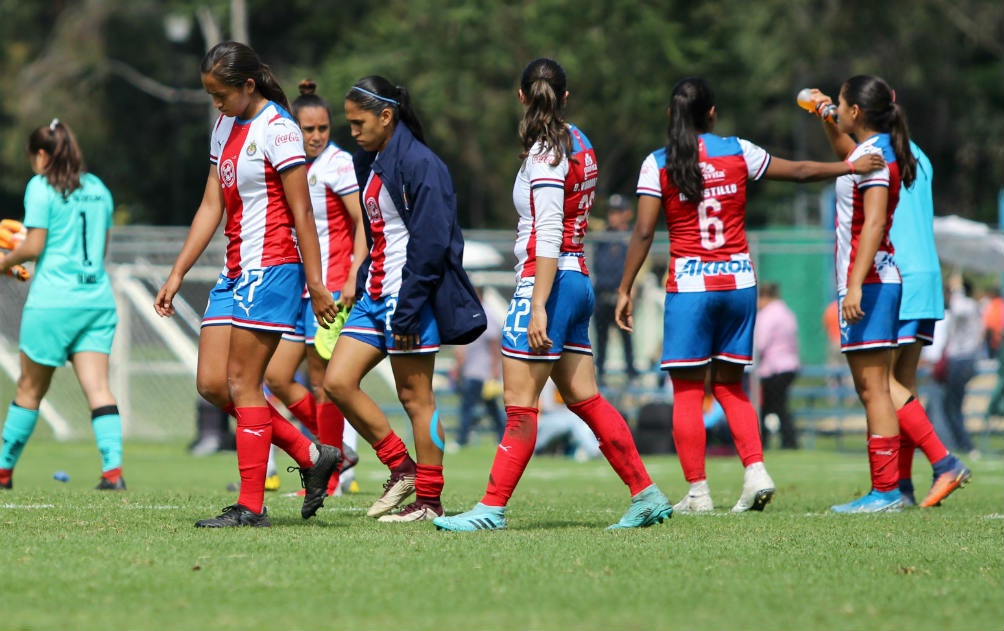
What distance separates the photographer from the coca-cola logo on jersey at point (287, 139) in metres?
6.76

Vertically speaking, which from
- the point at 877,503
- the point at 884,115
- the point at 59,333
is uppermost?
the point at 884,115

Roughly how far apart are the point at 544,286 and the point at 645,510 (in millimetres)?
1192

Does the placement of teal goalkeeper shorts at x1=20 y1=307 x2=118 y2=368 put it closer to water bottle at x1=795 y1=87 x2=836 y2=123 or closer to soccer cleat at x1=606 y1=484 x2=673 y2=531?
soccer cleat at x1=606 y1=484 x2=673 y2=531

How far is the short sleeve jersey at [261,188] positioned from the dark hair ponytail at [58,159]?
3.07 m

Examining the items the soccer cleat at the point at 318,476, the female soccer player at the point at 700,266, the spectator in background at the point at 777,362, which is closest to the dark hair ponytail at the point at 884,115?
the female soccer player at the point at 700,266

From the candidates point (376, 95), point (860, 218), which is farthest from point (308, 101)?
point (860, 218)

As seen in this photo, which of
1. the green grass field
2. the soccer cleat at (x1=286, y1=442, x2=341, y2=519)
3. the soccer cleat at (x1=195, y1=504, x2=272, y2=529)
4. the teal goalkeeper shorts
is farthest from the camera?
the teal goalkeeper shorts

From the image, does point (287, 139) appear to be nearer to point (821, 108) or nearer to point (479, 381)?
point (821, 108)

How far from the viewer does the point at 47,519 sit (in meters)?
7.26

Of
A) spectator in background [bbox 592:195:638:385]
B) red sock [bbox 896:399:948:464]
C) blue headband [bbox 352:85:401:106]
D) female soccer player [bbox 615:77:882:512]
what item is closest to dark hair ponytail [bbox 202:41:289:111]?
blue headband [bbox 352:85:401:106]

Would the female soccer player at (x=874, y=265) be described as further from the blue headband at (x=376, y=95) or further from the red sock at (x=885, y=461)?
the blue headband at (x=376, y=95)

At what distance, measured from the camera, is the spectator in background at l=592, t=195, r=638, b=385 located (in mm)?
17016

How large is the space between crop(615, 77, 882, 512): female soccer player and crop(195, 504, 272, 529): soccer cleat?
2.12 metres

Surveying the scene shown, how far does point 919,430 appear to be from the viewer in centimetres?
875
